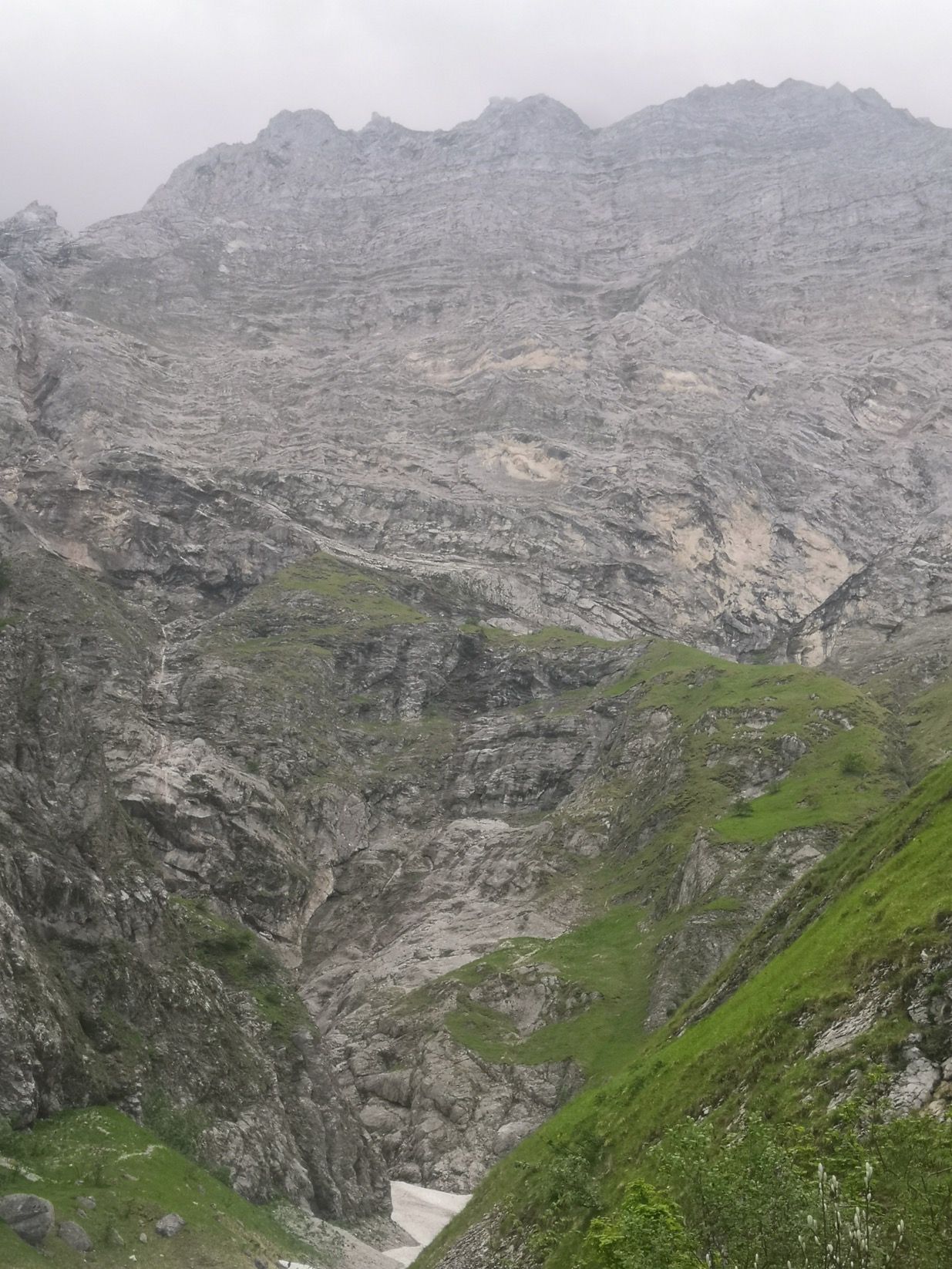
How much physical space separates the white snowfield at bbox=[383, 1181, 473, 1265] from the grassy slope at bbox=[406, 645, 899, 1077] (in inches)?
549

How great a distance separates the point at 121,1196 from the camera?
38812mm

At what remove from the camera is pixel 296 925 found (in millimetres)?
112125

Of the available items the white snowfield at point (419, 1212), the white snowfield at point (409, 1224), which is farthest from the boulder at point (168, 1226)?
the white snowfield at point (419, 1212)

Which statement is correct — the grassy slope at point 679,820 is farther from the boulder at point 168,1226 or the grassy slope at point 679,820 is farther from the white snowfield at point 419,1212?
the boulder at point 168,1226

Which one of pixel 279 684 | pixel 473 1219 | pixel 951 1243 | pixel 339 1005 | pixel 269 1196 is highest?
pixel 951 1243

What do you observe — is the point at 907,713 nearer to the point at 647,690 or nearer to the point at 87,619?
the point at 647,690

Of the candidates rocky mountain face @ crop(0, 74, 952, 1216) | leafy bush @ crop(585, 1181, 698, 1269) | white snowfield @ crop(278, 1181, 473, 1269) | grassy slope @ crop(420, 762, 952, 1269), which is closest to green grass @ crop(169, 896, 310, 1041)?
rocky mountain face @ crop(0, 74, 952, 1216)

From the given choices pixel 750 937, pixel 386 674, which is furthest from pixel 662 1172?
pixel 386 674

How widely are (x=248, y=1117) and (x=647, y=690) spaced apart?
303ft

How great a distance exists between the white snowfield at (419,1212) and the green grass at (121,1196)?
12.6 meters

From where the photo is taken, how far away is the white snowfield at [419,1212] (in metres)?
58.4

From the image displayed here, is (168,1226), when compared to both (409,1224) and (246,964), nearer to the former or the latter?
(409,1224)

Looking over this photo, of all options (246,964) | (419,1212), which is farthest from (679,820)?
(419,1212)

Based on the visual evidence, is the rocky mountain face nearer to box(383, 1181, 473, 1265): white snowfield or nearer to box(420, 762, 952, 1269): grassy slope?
box(383, 1181, 473, 1265): white snowfield
